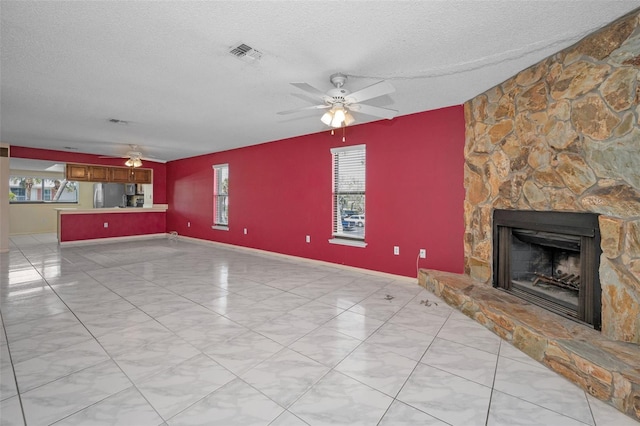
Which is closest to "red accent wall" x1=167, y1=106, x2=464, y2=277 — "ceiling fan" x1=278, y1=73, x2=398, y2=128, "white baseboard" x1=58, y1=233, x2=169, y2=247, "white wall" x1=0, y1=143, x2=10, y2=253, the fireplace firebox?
the fireplace firebox

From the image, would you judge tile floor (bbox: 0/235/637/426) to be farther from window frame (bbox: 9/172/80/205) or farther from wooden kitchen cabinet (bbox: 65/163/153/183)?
window frame (bbox: 9/172/80/205)

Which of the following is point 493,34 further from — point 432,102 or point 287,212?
point 287,212

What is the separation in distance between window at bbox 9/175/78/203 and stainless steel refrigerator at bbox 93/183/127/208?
987 millimetres

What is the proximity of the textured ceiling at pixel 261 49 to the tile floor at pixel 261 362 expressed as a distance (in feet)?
8.00

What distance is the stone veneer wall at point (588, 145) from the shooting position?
204cm

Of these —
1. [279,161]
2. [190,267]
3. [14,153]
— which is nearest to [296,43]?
[279,161]

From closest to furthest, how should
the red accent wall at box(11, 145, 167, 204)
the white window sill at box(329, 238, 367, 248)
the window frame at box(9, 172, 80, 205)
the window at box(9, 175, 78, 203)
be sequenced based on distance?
the white window sill at box(329, 238, 367, 248)
the red accent wall at box(11, 145, 167, 204)
the window frame at box(9, 172, 80, 205)
the window at box(9, 175, 78, 203)

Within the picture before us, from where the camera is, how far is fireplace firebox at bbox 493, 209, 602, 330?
2.29 meters

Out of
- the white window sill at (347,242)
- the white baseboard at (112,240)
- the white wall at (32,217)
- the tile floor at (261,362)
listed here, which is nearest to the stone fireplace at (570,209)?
the tile floor at (261,362)

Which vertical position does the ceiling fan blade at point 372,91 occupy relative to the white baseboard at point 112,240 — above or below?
above

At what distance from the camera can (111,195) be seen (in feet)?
34.2

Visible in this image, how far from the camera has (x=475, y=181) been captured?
354 centimetres

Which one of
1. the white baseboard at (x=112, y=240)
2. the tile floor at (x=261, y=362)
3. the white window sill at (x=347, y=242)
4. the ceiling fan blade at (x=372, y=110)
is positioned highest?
the ceiling fan blade at (x=372, y=110)

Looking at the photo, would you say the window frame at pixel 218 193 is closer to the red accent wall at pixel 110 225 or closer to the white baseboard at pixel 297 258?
the white baseboard at pixel 297 258
